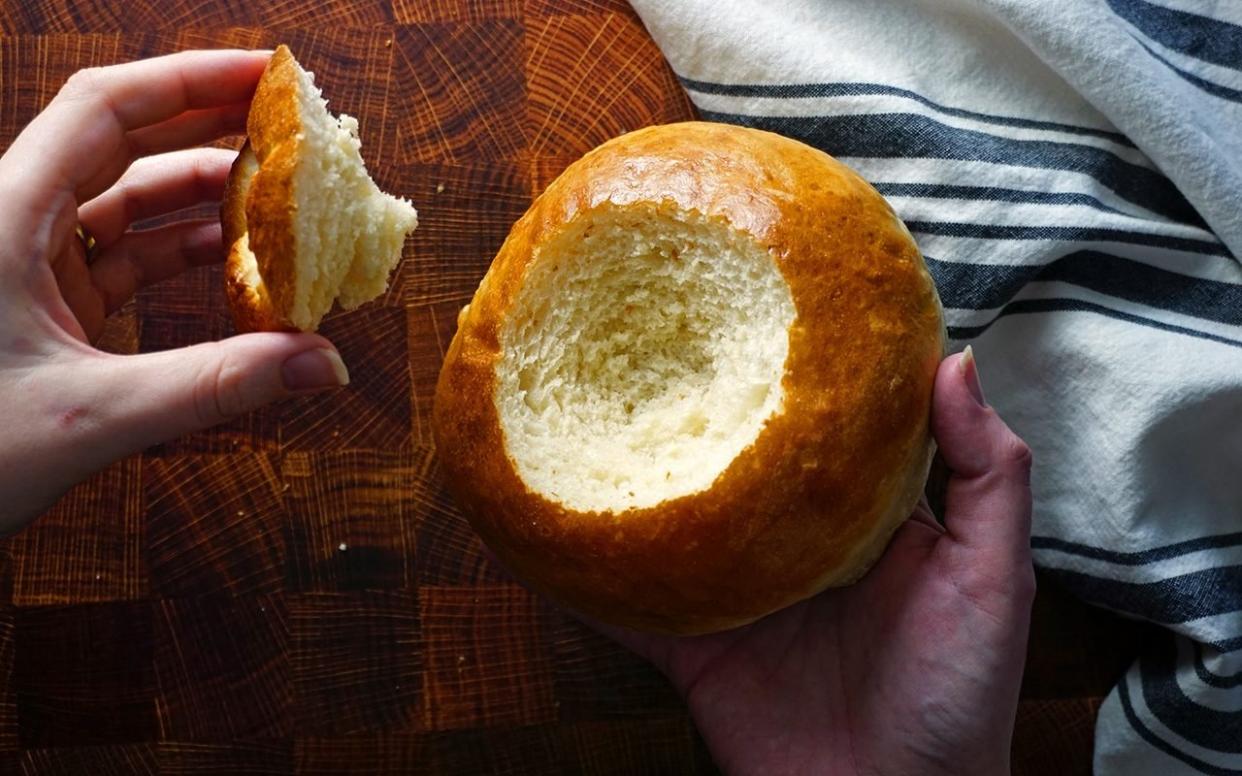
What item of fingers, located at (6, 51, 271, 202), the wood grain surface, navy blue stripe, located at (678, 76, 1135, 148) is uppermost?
navy blue stripe, located at (678, 76, 1135, 148)

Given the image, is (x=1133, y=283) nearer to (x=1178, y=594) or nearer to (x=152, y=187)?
(x=1178, y=594)

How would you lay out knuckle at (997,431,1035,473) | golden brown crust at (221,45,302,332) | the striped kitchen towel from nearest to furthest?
golden brown crust at (221,45,302,332) < knuckle at (997,431,1035,473) < the striped kitchen towel

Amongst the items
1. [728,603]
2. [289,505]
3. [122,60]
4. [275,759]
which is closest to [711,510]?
[728,603]

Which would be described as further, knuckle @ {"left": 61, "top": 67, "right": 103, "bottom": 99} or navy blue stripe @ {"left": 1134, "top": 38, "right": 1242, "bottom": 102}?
navy blue stripe @ {"left": 1134, "top": 38, "right": 1242, "bottom": 102}

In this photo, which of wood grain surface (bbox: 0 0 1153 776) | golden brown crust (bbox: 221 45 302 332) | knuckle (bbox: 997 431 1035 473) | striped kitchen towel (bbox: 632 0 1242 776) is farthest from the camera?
wood grain surface (bbox: 0 0 1153 776)

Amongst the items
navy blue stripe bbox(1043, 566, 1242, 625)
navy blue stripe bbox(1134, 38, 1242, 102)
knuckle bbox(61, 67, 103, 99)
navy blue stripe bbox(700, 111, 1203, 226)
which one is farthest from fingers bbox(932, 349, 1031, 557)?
knuckle bbox(61, 67, 103, 99)

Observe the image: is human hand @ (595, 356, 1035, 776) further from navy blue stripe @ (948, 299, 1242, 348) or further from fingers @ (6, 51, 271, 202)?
fingers @ (6, 51, 271, 202)

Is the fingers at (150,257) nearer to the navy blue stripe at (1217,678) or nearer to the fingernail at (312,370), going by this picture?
the fingernail at (312,370)
